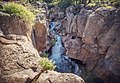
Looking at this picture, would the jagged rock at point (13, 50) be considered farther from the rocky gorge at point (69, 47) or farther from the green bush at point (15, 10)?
the green bush at point (15, 10)

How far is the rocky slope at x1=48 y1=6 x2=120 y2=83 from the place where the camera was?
3625 cm

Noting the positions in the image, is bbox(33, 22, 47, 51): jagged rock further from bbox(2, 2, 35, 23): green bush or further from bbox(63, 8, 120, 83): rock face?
bbox(2, 2, 35, 23): green bush

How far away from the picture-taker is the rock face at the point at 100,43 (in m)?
36.2

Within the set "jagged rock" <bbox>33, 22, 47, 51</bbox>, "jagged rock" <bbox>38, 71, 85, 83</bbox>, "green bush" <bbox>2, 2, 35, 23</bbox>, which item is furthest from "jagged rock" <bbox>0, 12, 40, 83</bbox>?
"jagged rock" <bbox>33, 22, 47, 51</bbox>

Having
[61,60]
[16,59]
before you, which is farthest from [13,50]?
[61,60]

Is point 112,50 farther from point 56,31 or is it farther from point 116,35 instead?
point 56,31

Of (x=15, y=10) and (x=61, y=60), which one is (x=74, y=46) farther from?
(x=15, y=10)

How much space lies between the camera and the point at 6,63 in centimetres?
1961

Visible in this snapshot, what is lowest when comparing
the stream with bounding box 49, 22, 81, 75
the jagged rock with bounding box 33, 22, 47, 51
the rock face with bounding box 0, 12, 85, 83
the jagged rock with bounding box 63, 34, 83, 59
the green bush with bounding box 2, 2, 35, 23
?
the stream with bounding box 49, 22, 81, 75

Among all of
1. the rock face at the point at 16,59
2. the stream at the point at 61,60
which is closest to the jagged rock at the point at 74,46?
the stream at the point at 61,60

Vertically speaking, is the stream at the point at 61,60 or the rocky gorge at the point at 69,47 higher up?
the rocky gorge at the point at 69,47

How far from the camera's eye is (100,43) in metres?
39.0

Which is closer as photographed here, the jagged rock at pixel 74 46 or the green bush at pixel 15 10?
the green bush at pixel 15 10

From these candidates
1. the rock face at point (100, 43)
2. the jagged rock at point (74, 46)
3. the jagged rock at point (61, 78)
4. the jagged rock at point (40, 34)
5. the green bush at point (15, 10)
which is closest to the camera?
the jagged rock at point (61, 78)
